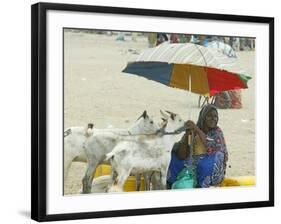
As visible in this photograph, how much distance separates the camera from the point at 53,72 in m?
1.71

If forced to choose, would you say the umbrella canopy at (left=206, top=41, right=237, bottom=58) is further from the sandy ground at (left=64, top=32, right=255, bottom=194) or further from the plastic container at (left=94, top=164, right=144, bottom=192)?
the plastic container at (left=94, top=164, right=144, bottom=192)

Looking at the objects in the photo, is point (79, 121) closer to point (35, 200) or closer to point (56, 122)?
point (56, 122)

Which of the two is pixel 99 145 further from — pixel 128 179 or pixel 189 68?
pixel 189 68

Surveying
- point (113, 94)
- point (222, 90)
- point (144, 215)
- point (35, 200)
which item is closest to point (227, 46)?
point (222, 90)

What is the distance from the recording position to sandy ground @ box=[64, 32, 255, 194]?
175 cm

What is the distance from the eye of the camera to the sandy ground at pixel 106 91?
5.73 ft

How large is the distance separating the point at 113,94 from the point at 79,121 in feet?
0.33

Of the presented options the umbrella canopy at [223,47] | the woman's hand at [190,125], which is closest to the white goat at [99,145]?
the woman's hand at [190,125]

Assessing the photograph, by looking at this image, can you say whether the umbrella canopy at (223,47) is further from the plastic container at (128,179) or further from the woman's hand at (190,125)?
the plastic container at (128,179)

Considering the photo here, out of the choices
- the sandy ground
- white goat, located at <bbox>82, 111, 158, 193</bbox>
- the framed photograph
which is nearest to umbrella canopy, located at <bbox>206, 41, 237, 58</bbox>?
the framed photograph

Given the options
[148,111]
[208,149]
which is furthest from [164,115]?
Result: [208,149]

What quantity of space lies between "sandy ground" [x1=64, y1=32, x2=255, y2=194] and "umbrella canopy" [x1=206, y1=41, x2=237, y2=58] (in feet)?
0.42

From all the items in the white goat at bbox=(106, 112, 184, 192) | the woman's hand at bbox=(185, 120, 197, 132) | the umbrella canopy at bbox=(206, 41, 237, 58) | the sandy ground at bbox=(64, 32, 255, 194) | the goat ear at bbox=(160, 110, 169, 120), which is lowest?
the white goat at bbox=(106, 112, 184, 192)

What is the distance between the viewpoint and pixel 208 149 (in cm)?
190
